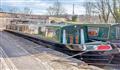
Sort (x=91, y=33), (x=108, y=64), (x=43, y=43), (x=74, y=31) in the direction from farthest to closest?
1. (x=43, y=43)
2. (x=91, y=33)
3. (x=74, y=31)
4. (x=108, y=64)

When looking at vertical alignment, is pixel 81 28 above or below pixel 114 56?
above

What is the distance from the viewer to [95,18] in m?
45.9

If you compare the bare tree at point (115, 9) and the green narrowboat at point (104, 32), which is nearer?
the green narrowboat at point (104, 32)

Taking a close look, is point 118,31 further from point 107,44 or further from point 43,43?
point 43,43

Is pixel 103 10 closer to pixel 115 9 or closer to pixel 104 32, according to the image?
pixel 115 9

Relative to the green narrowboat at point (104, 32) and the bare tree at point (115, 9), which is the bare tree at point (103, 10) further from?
the green narrowboat at point (104, 32)

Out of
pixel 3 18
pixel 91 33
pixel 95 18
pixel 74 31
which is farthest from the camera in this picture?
pixel 3 18

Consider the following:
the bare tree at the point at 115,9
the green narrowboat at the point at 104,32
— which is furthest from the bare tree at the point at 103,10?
the green narrowboat at the point at 104,32

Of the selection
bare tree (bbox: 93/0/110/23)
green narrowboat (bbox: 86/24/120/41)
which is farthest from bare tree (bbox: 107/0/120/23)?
green narrowboat (bbox: 86/24/120/41)

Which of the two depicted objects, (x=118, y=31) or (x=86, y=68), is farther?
(x=118, y=31)

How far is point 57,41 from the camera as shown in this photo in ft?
58.6

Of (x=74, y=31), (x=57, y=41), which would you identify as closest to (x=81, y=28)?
(x=74, y=31)

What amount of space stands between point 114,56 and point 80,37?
2763 mm

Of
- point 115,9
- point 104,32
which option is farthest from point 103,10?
point 104,32
